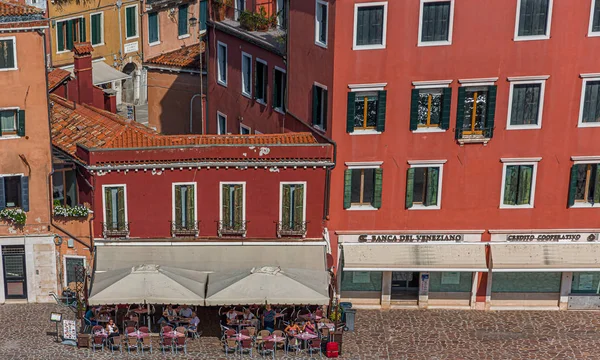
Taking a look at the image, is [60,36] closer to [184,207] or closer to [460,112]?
[184,207]

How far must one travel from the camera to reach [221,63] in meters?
52.1

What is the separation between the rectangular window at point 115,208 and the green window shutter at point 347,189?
9.32m

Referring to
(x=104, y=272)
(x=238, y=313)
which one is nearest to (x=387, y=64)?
(x=238, y=313)

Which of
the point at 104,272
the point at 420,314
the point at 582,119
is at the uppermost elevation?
the point at 582,119

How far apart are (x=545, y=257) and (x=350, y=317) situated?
352 inches

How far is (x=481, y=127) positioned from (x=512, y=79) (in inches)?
95.6

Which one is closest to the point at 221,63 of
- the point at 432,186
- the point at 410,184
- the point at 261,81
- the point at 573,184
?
the point at 261,81

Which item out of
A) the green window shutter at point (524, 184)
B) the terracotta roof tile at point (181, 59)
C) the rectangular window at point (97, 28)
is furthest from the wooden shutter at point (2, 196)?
the rectangular window at point (97, 28)

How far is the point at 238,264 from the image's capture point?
4288 centimetres

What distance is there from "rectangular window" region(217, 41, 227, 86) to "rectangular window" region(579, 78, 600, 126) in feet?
59.3

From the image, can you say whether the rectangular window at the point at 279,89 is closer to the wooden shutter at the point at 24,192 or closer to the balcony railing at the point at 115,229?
the balcony railing at the point at 115,229

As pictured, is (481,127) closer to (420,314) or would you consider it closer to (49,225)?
(420,314)

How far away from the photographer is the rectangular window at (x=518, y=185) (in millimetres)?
Result: 43812

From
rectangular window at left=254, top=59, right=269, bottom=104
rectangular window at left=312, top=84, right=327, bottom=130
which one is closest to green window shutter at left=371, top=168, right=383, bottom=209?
rectangular window at left=312, top=84, right=327, bottom=130
